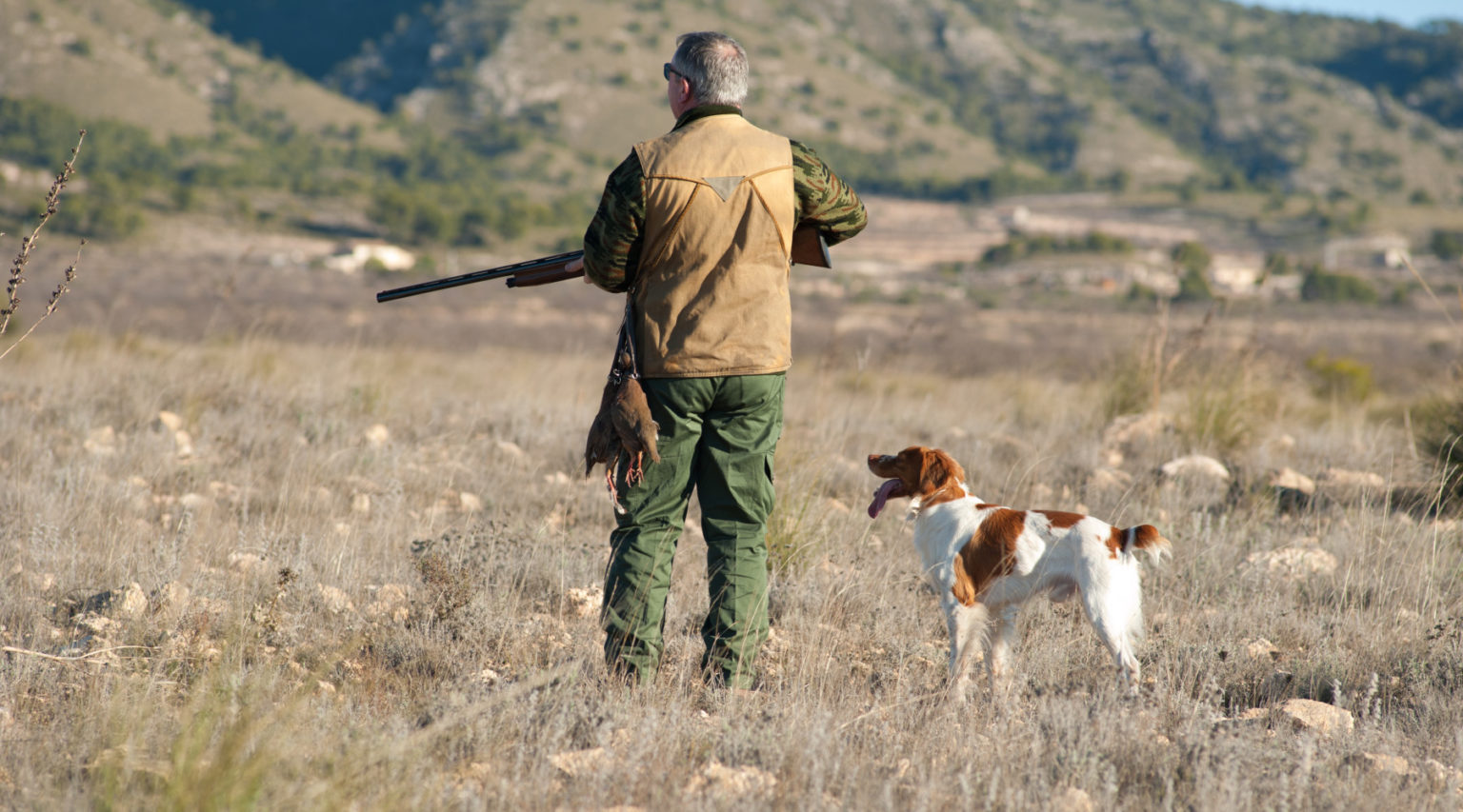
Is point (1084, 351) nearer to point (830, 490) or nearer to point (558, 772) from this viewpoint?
point (830, 490)

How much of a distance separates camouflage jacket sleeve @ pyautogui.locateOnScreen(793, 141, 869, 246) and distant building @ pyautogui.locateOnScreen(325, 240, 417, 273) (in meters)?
33.5

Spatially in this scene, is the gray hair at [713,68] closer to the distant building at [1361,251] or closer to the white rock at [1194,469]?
the white rock at [1194,469]

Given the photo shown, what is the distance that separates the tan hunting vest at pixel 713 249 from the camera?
2.80m

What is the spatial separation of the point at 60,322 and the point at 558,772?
57.4ft

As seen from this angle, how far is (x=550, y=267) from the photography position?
348cm

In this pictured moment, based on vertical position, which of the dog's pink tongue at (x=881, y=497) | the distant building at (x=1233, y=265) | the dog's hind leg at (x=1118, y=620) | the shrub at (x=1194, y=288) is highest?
the distant building at (x=1233, y=265)

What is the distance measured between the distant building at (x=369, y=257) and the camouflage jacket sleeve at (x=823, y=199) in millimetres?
33470

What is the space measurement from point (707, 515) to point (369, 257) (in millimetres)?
40007

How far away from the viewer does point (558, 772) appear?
8.27 ft

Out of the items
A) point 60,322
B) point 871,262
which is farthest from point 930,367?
point 871,262

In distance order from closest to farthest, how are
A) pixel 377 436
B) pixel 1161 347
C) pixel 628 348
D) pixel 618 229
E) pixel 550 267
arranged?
1. pixel 618 229
2. pixel 628 348
3. pixel 550 267
4. pixel 377 436
5. pixel 1161 347

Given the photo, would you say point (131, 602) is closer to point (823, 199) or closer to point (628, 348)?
point (628, 348)

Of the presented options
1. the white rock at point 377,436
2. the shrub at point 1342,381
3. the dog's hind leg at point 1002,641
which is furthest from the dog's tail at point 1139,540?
the shrub at point 1342,381

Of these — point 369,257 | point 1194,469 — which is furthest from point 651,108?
point 1194,469
